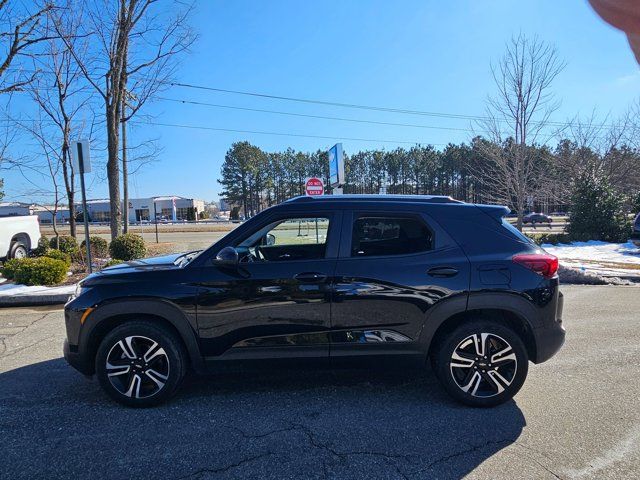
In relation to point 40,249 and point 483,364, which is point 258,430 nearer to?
point 483,364

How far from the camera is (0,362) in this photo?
15.4ft

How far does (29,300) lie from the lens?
25.9 ft

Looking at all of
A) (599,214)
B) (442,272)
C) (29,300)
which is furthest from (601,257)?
(29,300)

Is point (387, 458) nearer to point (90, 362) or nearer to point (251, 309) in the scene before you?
point (251, 309)

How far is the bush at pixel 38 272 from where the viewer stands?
8703mm

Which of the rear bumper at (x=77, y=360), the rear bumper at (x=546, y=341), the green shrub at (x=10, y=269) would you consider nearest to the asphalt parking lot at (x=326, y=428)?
the rear bumper at (x=77, y=360)

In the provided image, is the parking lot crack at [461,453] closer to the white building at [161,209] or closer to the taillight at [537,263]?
the taillight at [537,263]

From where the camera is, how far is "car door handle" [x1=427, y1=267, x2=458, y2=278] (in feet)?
11.0

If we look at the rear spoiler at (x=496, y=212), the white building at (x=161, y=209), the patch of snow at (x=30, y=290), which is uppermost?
the white building at (x=161, y=209)

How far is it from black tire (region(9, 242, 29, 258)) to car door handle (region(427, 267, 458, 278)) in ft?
40.3

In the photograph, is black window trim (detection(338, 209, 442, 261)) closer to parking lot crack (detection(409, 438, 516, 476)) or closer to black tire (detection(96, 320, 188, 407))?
parking lot crack (detection(409, 438, 516, 476))

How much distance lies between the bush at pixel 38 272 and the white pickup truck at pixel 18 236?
2.75 meters

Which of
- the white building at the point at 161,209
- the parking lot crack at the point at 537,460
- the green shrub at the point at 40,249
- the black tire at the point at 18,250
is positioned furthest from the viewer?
the white building at the point at 161,209

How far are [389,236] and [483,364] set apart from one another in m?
1.31
